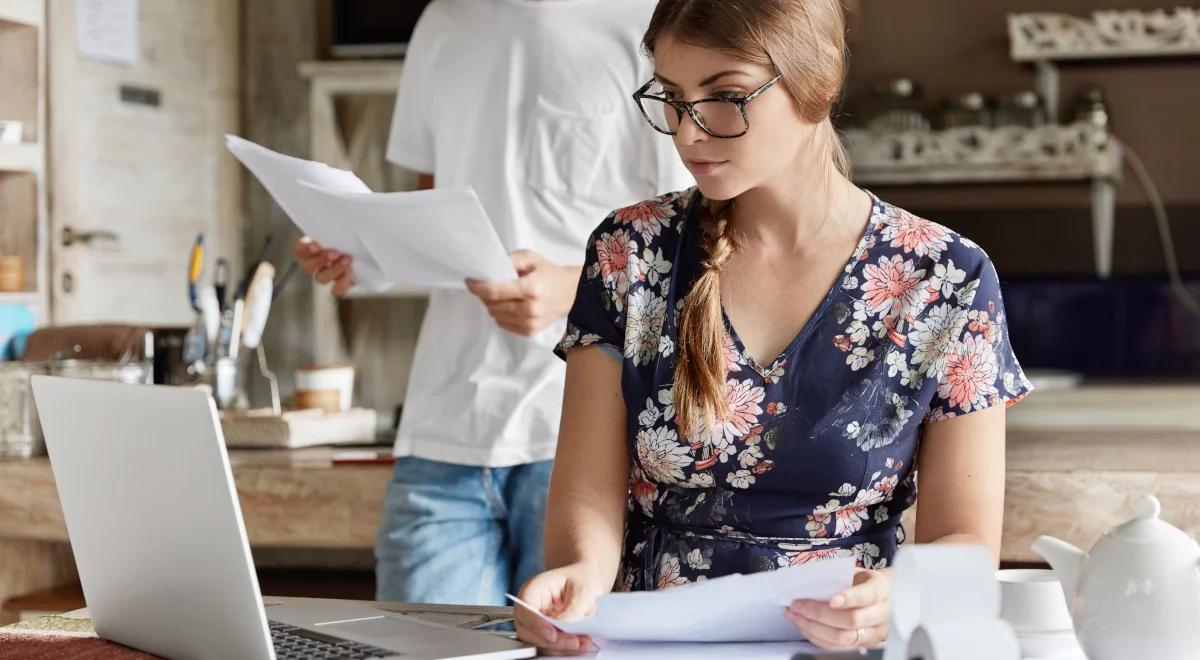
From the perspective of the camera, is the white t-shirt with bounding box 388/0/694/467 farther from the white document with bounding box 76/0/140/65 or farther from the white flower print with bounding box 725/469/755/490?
the white document with bounding box 76/0/140/65

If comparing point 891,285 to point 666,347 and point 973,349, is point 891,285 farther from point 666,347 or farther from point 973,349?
point 666,347

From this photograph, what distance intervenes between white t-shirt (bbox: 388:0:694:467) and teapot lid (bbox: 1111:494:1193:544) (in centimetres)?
91

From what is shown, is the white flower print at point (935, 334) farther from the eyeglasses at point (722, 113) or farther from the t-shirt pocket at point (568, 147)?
the t-shirt pocket at point (568, 147)

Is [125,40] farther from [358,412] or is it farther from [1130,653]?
[1130,653]

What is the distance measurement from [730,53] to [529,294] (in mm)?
514

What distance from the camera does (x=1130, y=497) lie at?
1629 millimetres

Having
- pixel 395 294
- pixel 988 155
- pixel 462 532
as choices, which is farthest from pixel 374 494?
pixel 988 155

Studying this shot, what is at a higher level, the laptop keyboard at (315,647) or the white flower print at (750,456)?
→ the white flower print at (750,456)

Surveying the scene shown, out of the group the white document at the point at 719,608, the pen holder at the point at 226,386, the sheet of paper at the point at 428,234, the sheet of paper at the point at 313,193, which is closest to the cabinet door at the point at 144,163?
the pen holder at the point at 226,386

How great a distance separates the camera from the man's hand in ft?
5.51

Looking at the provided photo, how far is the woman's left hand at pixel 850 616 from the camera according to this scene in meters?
1.03

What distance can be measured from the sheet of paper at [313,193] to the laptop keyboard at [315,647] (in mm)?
607

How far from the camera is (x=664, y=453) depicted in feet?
4.34

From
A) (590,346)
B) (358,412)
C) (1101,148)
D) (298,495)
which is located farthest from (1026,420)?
(590,346)
